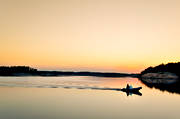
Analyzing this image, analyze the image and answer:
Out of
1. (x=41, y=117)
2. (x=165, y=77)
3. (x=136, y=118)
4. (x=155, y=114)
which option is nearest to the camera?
(x=41, y=117)

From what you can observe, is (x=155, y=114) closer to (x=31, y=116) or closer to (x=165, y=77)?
(x=31, y=116)

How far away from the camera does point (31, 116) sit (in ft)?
116

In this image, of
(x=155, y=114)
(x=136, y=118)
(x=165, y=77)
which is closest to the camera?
(x=136, y=118)

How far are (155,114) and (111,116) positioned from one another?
24.5 feet

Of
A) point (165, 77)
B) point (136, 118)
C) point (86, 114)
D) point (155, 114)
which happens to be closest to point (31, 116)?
point (86, 114)

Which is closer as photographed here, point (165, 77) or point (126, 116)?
point (126, 116)

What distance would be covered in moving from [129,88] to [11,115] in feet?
178

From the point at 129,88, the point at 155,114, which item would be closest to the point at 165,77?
the point at 129,88

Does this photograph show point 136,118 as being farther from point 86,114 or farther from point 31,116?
point 31,116

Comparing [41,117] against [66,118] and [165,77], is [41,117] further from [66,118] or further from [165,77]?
[165,77]

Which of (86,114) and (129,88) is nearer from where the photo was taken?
(86,114)

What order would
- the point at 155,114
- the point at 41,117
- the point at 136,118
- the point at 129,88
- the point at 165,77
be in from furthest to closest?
the point at 165,77
the point at 129,88
the point at 155,114
the point at 136,118
the point at 41,117

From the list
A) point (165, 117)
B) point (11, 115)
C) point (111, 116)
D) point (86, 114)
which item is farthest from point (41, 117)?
point (165, 117)

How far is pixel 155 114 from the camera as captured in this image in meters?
41.5
